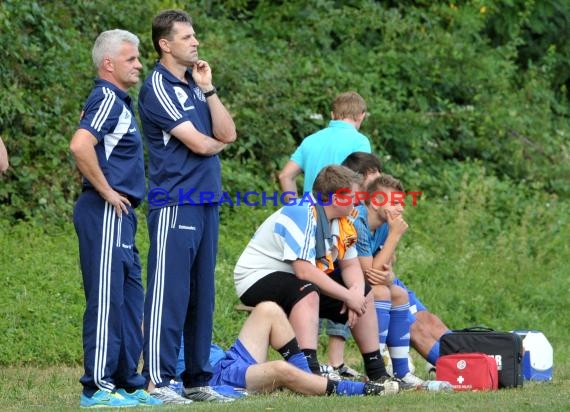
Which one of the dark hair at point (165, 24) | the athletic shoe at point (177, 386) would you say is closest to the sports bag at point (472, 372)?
the athletic shoe at point (177, 386)

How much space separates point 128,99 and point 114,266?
1044 mm

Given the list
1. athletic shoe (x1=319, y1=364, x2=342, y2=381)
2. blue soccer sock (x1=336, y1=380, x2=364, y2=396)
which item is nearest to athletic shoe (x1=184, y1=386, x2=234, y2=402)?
blue soccer sock (x1=336, y1=380, x2=364, y2=396)

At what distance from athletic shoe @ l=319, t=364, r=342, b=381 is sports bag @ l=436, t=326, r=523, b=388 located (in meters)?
0.78

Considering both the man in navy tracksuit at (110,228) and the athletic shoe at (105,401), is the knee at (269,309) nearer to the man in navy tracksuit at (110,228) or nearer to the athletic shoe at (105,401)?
the man in navy tracksuit at (110,228)

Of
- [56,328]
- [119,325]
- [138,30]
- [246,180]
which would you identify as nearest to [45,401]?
[119,325]

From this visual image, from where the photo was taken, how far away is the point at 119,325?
23.7 ft

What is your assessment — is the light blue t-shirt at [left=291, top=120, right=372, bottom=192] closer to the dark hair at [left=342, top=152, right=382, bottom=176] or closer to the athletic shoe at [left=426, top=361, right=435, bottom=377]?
the dark hair at [left=342, top=152, right=382, bottom=176]

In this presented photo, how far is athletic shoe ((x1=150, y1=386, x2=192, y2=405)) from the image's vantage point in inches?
292

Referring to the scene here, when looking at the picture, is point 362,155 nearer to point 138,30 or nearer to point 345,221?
point 345,221

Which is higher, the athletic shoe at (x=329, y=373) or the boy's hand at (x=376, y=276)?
the boy's hand at (x=376, y=276)

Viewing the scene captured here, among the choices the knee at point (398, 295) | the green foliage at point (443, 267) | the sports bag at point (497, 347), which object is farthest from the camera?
the green foliage at point (443, 267)

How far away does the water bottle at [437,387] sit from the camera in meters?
8.08

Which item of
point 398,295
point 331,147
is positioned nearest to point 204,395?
point 398,295

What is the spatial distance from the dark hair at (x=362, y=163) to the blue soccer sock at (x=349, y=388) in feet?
6.45
